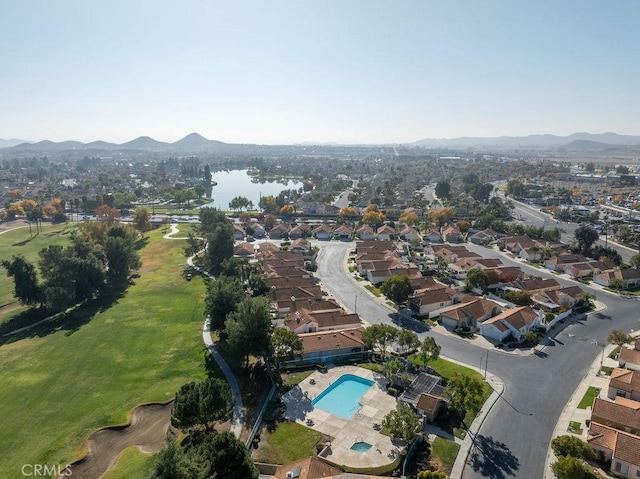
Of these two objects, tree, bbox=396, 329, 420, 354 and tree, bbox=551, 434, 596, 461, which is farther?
tree, bbox=396, 329, 420, 354

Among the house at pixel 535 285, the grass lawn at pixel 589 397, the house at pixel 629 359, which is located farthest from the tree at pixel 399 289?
the house at pixel 629 359

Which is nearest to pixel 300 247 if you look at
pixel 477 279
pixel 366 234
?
pixel 366 234

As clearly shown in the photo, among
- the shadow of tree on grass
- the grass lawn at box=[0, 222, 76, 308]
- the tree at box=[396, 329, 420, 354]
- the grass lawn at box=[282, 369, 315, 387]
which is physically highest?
the tree at box=[396, 329, 420, 354]

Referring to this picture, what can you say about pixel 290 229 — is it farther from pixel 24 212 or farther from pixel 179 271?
pixel 24 212

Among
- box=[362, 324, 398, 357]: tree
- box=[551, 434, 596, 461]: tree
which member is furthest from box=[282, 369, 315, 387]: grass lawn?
box=[551, 434, 596, 461]: tree

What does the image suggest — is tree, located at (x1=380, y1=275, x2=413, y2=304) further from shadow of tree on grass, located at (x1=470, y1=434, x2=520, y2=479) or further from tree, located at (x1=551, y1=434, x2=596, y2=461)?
tree, located at (x1=551, y1=434, x2=596, y2=461)

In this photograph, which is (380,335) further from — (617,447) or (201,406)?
(617,447)
